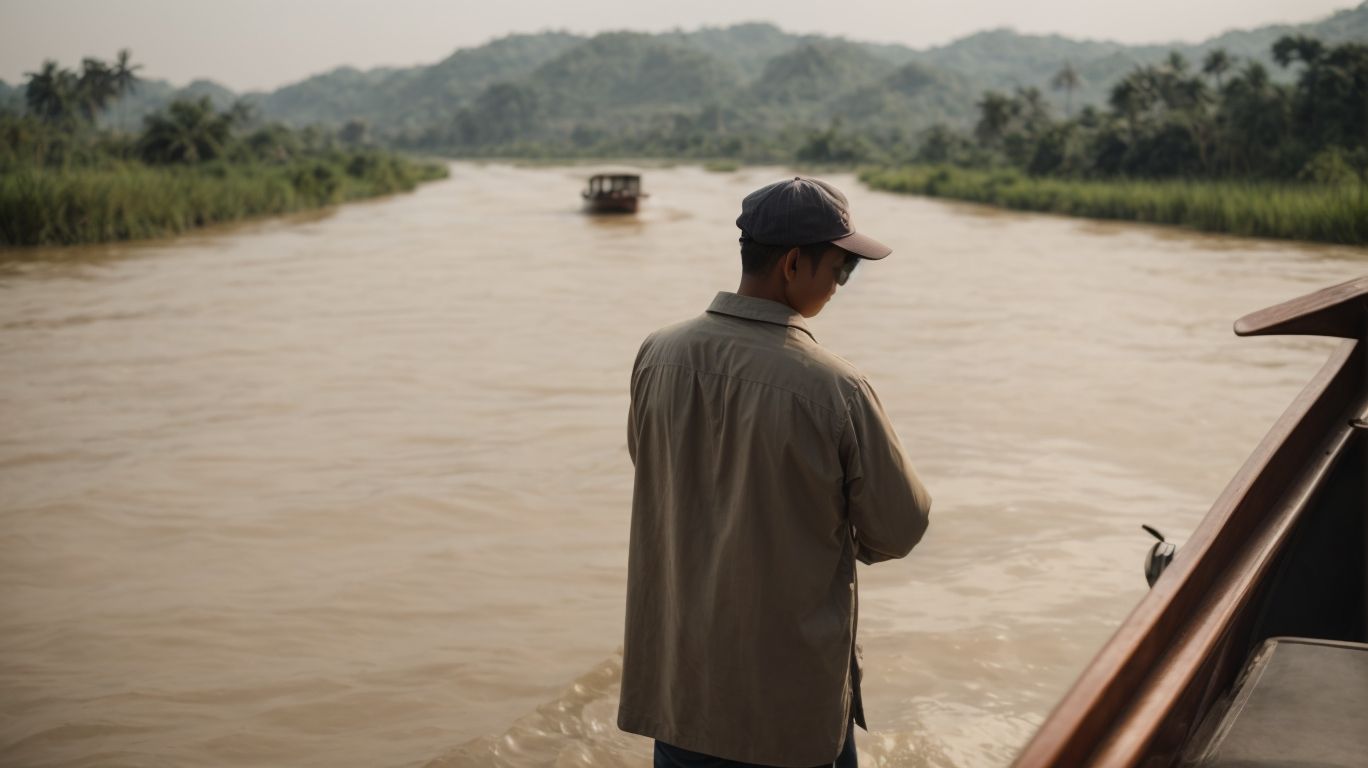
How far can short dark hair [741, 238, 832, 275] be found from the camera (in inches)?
71.0

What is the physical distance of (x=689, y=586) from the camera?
74.9 inches

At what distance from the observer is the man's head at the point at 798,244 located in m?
1.77

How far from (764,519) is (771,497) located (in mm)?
39

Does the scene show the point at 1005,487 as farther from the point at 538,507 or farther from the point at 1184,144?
the point at 1184,144

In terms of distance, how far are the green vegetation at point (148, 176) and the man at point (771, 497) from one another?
1824 centimetres

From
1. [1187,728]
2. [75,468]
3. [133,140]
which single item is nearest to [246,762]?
[1187,728]

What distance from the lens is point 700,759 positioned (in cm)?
190

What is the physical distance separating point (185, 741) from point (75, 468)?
376 centimetres

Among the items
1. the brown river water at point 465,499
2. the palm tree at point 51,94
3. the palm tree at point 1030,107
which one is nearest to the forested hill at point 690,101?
the palm tree at point 1030,107

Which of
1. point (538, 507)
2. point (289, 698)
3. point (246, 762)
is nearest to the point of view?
point (246, 762)

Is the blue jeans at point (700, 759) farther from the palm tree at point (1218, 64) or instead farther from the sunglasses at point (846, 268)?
the palm tree at point (1218, 64)

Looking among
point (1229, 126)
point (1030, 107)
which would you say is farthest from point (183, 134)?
point (1030, 107)

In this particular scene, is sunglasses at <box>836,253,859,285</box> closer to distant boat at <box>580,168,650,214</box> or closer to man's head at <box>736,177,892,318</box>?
man's head at <box>736,177,892,318</box>

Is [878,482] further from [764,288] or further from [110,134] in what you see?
[110,134]
